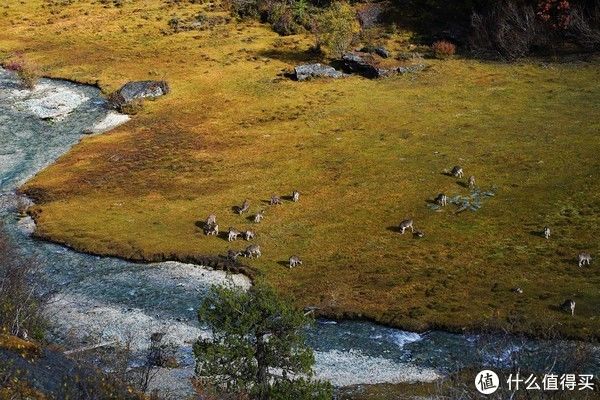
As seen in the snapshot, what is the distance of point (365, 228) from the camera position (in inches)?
1970

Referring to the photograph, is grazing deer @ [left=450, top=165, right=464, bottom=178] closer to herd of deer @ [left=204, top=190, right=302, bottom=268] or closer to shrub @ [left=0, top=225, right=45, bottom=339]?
herd of deer @ [left=204, top=190, right=302, bottom=268]

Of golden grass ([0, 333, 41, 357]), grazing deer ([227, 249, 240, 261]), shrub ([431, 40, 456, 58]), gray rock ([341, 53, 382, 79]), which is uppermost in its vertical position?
golden grass ([0, 333, 41, 357])

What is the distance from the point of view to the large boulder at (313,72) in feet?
288

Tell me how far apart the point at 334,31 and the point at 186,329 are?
207ft

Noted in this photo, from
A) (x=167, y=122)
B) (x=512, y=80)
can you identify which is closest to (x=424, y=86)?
(x=512, y=80)

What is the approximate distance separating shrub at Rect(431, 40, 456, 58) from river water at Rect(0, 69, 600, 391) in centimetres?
5667

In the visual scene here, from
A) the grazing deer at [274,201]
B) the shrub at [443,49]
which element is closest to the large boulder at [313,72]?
the shrub at [443,49]

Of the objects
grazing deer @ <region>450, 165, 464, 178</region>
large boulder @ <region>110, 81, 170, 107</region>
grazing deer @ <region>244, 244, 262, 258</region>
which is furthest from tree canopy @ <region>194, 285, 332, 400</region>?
large boulder @ <region>110, 81, 170, 107</region>

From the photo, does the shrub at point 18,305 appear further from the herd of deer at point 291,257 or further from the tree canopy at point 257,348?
the herd of deer at point 291,257

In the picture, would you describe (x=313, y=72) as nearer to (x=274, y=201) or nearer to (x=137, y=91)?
(x=137, y=91)

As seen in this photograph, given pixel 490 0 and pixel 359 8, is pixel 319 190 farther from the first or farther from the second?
pixel 359 8

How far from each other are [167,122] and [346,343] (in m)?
44.0

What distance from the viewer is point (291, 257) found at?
Answer: 150 ft

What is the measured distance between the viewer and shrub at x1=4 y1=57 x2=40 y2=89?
8662 cm
